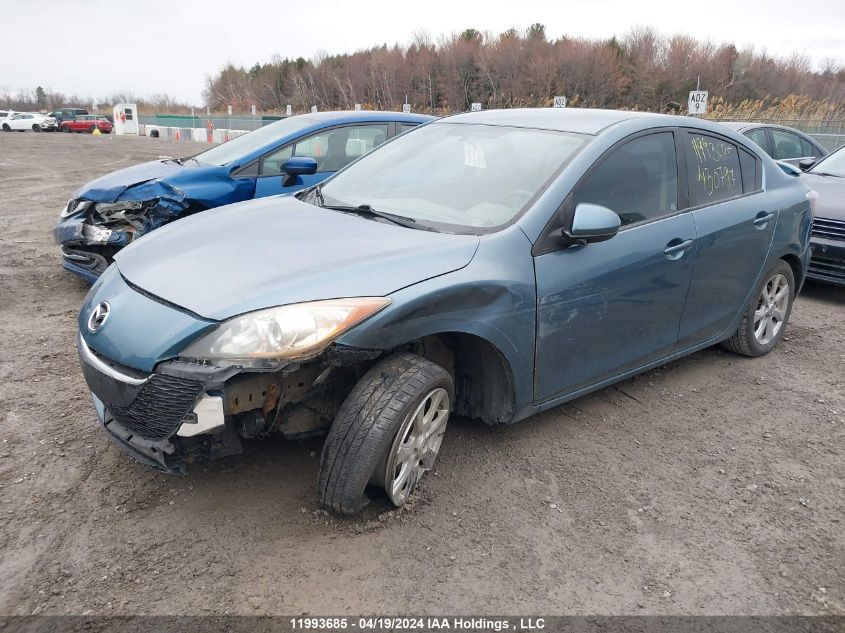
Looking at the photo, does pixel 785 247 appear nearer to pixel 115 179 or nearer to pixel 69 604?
pixel 69 604

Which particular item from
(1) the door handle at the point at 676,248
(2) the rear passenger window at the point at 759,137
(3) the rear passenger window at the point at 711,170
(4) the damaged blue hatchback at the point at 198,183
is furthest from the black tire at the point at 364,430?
(2) the rear passenger window at the point at 759,137

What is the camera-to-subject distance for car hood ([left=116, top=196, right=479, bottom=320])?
2570mm

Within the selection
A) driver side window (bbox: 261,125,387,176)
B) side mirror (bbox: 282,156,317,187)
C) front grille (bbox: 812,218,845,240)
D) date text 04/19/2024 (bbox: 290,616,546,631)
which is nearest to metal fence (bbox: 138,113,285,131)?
driver side window (bbox: 261,125,387,176)

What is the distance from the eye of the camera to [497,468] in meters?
3.24

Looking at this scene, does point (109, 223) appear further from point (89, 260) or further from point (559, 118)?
point (559, 118)

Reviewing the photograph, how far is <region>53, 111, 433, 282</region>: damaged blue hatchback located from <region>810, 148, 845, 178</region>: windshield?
501 cm

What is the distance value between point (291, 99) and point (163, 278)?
8976 centimetres

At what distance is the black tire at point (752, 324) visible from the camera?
454cm

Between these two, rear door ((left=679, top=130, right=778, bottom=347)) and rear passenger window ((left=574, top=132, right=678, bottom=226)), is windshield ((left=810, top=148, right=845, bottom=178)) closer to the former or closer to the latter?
rear door ((left=679, top=130, right=778, bottom=347))

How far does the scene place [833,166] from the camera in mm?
7480

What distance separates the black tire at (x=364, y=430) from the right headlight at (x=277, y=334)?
11.1 inches

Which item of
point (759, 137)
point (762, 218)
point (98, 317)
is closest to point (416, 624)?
point (98, 317)

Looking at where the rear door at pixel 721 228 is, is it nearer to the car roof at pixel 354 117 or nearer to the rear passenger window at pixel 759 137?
the car roof at pixel 354 117

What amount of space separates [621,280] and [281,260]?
5.52 feet
